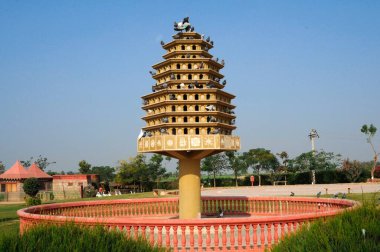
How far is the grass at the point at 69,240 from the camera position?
28.3 ft

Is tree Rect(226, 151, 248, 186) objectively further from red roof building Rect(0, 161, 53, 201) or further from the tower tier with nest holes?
the tower tier with nest holes

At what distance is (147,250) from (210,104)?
15910mm

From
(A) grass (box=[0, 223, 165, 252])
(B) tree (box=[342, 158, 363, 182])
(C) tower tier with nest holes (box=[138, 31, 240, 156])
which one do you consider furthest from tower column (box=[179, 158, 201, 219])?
(B) tree (box=[342, 158, 363, 182])

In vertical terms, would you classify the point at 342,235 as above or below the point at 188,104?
below

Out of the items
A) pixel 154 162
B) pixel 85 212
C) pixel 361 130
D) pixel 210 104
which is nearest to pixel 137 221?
pixel 210 104

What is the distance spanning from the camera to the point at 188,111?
24172mm

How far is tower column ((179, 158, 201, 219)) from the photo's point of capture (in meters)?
23.7

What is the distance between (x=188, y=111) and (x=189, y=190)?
4589 millimetres

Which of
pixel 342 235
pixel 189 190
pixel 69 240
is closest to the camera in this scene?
pixel 69 240

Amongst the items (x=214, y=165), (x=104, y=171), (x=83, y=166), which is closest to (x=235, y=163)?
(x=214, y=165)

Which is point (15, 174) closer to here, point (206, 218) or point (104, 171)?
point (206, 218)

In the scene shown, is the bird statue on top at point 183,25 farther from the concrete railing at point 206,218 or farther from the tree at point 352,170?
the tree at point 352,170

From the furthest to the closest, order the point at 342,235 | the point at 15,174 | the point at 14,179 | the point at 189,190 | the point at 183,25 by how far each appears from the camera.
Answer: the point at 15,174 < the point at 14,179 < the point at 183,25 < the point at 189,190 < the point at 342,235

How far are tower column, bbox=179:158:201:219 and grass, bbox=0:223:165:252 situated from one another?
13814mm
